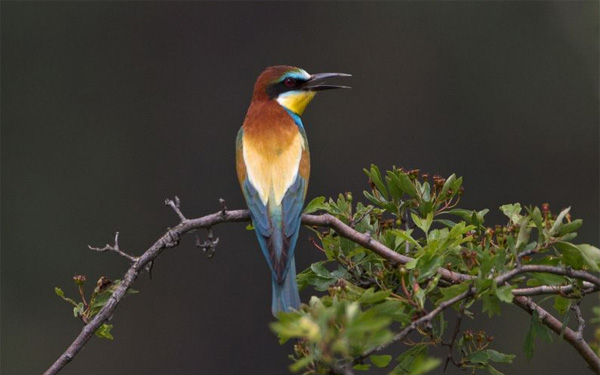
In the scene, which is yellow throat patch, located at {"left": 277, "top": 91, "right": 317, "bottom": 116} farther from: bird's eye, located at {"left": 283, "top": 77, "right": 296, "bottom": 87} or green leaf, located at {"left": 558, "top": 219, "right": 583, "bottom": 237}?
green leaf, located at {"left": 558, "top": 219, "right": 583, "bottom": 237}

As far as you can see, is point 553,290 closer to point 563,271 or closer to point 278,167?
point 563,271

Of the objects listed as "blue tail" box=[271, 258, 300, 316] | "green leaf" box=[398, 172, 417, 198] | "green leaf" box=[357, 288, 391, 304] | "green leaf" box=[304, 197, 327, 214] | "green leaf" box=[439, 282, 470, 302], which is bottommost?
"blue tail" box=[271, 258, 300, 316]

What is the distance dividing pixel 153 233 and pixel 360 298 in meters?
9.82

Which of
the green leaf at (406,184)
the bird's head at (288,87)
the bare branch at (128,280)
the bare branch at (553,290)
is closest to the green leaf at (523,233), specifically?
the bare branch at (553,290)

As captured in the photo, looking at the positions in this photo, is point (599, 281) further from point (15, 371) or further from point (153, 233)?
point (15, 371)

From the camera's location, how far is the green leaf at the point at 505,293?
8.32ft

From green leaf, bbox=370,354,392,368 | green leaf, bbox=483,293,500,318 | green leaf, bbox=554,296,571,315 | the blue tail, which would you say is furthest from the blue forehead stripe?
green leaf, bbox=370,354,392,368

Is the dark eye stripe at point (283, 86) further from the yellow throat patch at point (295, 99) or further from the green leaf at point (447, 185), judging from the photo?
the green leaf at point (447, 185)

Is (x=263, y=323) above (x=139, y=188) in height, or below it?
below

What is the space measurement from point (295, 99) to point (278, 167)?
0.70 meters

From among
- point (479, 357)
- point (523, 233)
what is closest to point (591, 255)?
point (523, 233)

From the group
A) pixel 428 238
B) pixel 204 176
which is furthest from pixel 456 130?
pixel 428 238

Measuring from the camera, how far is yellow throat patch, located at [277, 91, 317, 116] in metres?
4.38

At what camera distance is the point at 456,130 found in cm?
1245
